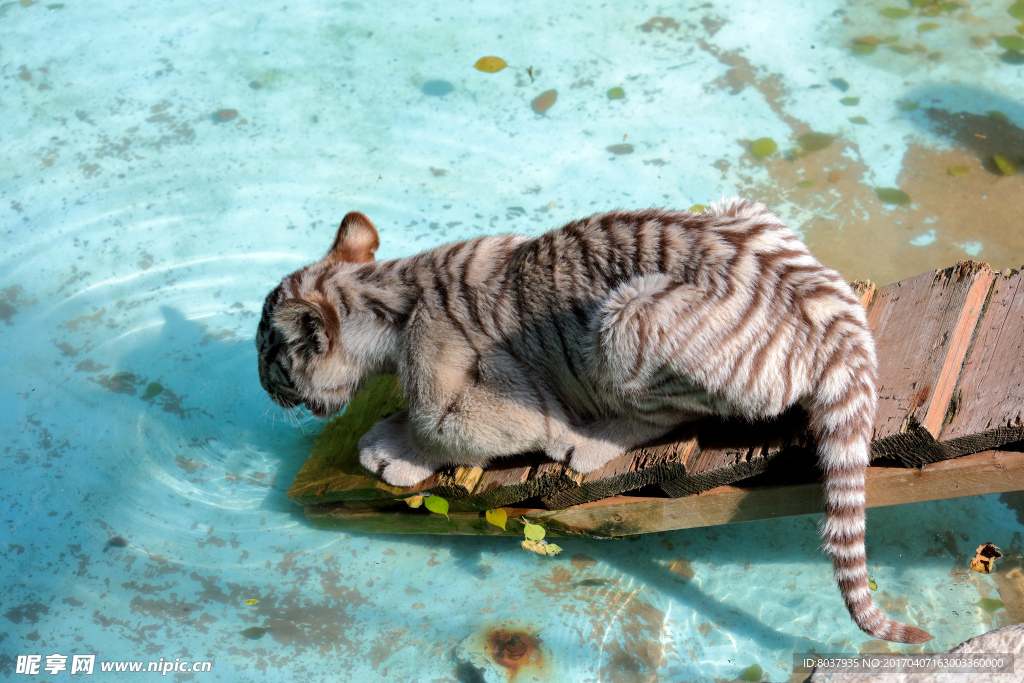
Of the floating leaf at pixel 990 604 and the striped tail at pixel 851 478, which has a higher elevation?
the striped tail at pixel 851 478

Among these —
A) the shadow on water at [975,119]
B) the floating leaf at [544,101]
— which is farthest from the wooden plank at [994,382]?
the floating leaf at [544,101]

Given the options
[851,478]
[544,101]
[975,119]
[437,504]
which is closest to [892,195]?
[975,119]

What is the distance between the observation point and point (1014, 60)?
22.6 ft

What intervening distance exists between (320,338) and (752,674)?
2.49 meters

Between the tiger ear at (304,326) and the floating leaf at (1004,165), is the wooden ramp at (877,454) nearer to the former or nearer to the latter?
the tiger ear at (304,326)

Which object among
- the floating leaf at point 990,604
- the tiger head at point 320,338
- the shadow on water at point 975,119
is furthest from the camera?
the shadow on water at point 975,119

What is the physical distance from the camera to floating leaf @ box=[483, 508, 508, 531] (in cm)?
376

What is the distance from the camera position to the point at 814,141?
250 inches

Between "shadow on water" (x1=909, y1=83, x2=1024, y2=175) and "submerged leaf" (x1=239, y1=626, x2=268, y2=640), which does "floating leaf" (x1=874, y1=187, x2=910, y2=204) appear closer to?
"shadow on water" (x1=909, y1=83, x2=1024, y2=175)

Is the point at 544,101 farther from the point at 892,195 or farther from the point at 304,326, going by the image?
the point at 304,326

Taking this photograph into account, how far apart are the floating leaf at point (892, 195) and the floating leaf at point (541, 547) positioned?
3.91 metres

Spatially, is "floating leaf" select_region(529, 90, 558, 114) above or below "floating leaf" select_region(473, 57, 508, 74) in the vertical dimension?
below

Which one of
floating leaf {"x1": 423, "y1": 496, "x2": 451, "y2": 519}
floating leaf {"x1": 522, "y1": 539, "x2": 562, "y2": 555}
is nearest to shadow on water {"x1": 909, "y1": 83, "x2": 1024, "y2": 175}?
floating leaf {"x1": 522, "y1": 539, "x2": 562, "y2": 555}

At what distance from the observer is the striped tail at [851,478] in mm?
2887
